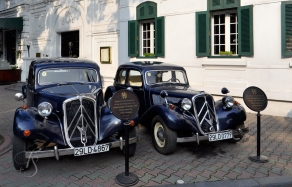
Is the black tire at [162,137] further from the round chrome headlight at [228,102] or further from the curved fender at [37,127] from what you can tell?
the curved fender at [37,127]

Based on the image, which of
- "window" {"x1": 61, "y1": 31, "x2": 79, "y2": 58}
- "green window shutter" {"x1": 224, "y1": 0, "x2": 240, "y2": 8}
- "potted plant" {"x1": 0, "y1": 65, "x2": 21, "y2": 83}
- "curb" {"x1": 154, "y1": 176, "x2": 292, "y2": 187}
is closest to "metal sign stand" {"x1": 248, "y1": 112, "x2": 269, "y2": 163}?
"curb" {"x1": 154, "y1": 176, "x2": 292, "y2": 187}

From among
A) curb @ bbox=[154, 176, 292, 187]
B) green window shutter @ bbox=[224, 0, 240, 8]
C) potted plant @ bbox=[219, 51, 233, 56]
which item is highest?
green window shutter @ bbox=[224, 0, 240, 8]

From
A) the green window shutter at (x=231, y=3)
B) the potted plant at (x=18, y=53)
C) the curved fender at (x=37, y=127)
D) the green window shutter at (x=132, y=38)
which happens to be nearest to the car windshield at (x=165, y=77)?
the curved fender at (x=37, y=127)

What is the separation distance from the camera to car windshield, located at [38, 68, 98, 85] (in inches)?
219

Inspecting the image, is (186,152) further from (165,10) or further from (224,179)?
(165,10)

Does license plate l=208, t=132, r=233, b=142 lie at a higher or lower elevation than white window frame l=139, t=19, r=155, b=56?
lower

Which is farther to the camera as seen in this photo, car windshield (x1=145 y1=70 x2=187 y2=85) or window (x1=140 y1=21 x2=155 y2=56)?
window (x1=140 y1=21 x2=155 y2=56)

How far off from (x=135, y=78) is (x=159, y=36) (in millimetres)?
4617

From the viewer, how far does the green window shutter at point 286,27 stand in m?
8.01

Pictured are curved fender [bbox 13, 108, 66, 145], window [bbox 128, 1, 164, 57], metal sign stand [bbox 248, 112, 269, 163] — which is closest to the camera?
curved fender [bbox 13, 108, 66, 145]

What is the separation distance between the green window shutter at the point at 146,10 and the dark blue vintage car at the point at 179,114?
5.15m

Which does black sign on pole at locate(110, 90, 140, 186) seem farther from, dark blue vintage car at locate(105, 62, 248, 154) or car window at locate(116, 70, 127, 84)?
car window at locate(116, 70, 127, 84)

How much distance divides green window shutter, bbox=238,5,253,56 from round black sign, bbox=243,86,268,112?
13.6 ft

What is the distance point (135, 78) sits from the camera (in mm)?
6633
